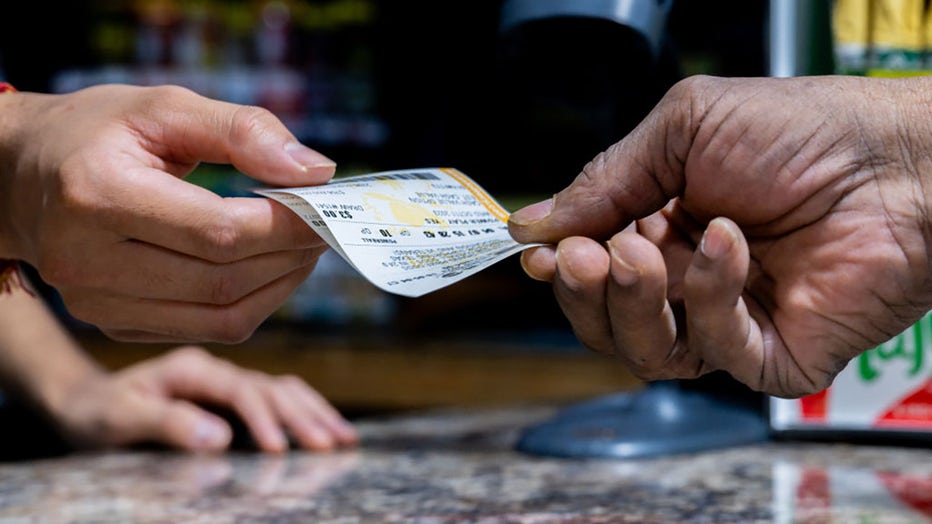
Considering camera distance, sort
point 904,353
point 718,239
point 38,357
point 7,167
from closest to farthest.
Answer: point 718,239 < point 7,167 < point 904,353 < point 38,357

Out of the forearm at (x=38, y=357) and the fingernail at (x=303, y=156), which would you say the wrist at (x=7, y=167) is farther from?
the forearm at (x=38, y=357)

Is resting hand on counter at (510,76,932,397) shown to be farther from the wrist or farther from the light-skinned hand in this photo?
the light-skinned hand

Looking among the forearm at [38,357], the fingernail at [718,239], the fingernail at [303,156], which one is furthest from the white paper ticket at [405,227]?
the forearm at [38,357]

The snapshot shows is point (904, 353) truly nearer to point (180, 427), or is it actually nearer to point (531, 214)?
point (531, 214)

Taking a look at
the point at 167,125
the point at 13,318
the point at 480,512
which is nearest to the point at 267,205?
the point at 167,125

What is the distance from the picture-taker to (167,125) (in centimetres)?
87

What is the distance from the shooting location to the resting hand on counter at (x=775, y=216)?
0.80m

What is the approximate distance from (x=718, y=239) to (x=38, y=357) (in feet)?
3.83

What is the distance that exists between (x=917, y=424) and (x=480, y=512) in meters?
0.62

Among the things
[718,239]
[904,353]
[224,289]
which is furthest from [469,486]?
[904,353]

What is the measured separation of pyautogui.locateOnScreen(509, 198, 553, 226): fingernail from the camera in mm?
851

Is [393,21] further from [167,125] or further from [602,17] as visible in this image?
[167,125]

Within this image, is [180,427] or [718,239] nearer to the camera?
[718,239]

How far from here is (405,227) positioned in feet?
2.73
